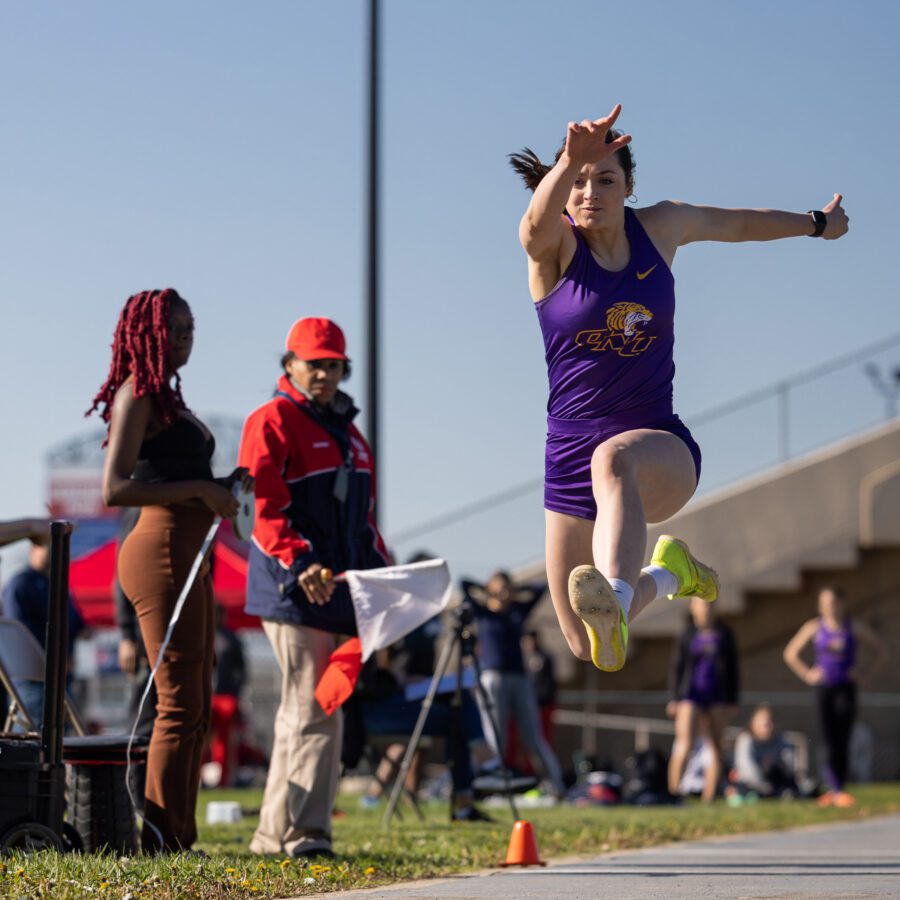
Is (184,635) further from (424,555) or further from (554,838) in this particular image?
(424,555)

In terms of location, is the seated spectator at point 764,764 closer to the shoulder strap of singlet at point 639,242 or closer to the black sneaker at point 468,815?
the black sneaker at point 468,815

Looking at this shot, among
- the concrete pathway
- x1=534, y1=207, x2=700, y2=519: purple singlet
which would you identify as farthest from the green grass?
x1=534, y1=207, x2=700, y2=519: purple singlet

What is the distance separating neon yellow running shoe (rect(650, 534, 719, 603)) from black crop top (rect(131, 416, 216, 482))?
73.2 inches

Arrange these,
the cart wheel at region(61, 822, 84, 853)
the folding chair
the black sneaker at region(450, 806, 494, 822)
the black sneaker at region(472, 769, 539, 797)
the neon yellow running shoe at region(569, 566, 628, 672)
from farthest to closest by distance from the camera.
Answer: the black sneaker at region(450, 806, 494, 822) → the black sneaker at region(472, 769, 539, 797) → the folding chair → the cart wheel at region(61, 822, 84, 853) → the neon yellow running shoe at region(569, 566, 628, 672)

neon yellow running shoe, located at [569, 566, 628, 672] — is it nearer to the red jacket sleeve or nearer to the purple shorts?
the purple shorts

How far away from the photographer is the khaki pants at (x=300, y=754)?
277 inches

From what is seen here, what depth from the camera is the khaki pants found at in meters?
7.04

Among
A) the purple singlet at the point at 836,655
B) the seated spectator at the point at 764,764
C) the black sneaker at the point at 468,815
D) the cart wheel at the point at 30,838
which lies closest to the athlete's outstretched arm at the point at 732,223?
the cart wheel at the point at 30,838

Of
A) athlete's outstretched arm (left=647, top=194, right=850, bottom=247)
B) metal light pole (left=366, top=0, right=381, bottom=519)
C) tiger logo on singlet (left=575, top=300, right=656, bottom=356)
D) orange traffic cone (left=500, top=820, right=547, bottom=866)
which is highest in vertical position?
metal light pole (left=366, top=0, right=381, bottom=519)

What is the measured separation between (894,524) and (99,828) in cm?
1519

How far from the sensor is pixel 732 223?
628cm

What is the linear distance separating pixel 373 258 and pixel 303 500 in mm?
7933

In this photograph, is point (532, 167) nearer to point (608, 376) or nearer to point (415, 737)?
point (608, 376)

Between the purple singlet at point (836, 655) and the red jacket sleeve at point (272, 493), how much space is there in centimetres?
887
